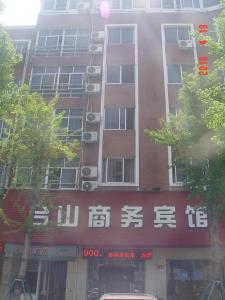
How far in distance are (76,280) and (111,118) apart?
820cm

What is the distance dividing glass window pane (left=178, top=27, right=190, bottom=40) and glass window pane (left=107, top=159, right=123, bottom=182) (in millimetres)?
8599

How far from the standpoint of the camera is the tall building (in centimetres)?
1567

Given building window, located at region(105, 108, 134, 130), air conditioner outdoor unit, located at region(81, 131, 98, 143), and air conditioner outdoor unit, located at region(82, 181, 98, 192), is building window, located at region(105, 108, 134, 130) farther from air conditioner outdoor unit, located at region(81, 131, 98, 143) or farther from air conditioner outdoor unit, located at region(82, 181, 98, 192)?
air conditioner outdoor unit, located at region(82, 181, 98, 192)

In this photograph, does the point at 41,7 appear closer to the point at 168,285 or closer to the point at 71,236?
the point at 71,236

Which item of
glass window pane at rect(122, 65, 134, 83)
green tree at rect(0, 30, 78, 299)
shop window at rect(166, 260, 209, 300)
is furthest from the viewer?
glass window pane at rect(122, 65, 134, 83)

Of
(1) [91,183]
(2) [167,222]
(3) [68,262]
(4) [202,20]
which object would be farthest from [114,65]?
(3) [68,262]

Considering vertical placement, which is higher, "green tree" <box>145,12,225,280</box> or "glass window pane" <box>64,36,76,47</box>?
"glass window pane" <box>64,36,76,47</box>

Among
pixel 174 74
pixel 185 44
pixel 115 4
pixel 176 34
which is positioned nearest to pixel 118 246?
pixel 174 74

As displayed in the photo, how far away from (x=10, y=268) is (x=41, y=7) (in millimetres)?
15870

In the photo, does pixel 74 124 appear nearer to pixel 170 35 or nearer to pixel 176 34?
pixel 170 35

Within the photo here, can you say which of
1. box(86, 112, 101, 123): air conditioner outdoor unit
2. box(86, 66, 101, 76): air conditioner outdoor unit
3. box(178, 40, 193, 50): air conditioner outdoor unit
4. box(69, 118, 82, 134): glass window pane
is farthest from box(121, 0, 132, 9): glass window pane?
box(69, 118, 82, 134): glass window pane

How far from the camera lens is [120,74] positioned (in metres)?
20.2

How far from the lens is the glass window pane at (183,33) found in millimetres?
21141

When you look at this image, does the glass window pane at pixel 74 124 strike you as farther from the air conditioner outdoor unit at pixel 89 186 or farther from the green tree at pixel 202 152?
the green tree at pixel 202 152
